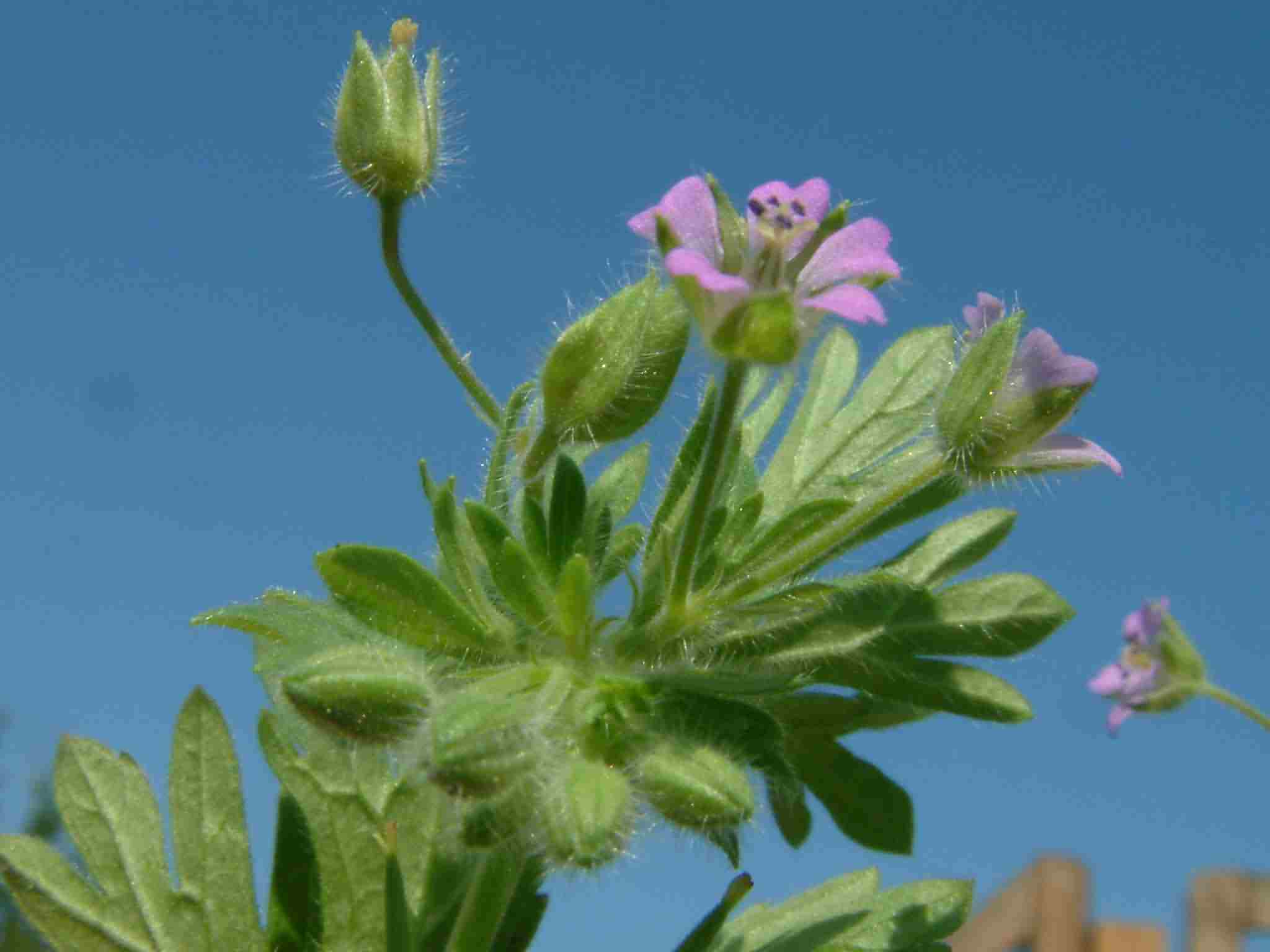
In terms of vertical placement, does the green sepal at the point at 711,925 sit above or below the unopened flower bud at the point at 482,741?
below

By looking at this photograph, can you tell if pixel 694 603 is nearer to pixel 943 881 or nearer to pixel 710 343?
pixel 710 343

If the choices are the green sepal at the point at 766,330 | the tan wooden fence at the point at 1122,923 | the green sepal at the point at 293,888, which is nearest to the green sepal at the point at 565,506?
the green sepal at the point at 766,330

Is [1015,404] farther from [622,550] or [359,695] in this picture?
[359,695]

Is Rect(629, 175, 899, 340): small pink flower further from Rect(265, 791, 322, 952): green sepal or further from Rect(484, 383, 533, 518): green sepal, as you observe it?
Rect(265, 791, 322, 952): green sepal

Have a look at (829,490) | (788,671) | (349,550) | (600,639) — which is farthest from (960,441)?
(349,550)

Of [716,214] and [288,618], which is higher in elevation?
[716,214]

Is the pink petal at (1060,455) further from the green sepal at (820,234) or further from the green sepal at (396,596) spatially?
the green sepal at (396,596)
